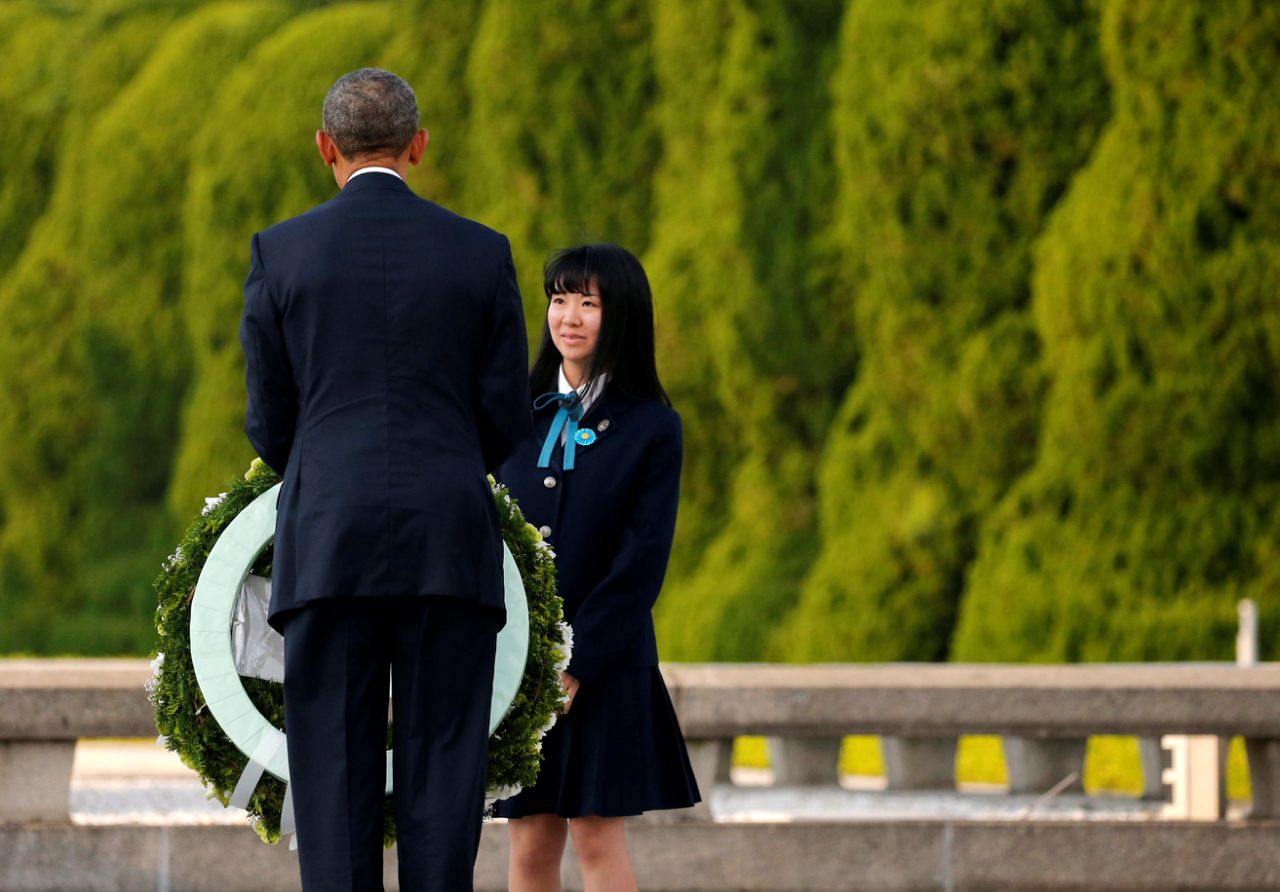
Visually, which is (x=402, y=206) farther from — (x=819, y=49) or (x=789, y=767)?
(x=819, y=49)

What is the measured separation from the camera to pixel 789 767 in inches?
319

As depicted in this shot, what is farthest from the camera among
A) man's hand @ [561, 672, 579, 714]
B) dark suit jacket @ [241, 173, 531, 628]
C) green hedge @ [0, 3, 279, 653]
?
green hedge @ [0, 3, 279, 653]

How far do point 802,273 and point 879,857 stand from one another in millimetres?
6194

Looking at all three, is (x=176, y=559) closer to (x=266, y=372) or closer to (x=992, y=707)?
(x=266, y=372)

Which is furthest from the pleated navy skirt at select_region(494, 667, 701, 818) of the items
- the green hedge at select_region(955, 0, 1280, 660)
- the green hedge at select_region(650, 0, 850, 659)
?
the green hedge at select_region(650, 0, 850, 659)

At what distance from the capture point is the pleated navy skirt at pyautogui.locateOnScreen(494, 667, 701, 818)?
3910mm

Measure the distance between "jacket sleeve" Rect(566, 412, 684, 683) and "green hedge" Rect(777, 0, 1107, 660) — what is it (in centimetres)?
625

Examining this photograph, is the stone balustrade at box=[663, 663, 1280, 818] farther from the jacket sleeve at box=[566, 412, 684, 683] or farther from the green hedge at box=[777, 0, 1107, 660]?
the green hedge at box=[777, 0, 1107, 660]

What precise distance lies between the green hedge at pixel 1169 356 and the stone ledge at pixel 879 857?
3656 mm

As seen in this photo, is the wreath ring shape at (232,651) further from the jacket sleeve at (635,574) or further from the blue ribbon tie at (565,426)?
the blue ribbon tie at (565,426)

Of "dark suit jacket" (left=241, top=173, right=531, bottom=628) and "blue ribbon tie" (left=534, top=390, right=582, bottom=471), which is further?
"blue ribbon tie" (left=534, top=390, right=582, bottom=471)

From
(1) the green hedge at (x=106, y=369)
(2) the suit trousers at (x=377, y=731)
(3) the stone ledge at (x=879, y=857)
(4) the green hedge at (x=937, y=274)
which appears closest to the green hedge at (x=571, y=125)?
(4) the green hedge at (x=937, y=274)

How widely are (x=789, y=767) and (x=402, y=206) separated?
5.15 metres

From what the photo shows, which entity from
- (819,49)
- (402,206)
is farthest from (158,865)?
(819,49)
